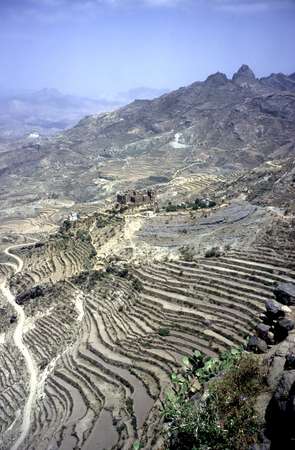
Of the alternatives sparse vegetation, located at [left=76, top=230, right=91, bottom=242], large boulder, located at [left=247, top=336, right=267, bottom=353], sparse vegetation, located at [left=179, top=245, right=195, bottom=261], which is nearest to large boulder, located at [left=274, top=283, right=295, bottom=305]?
large boulder, located at [left=247, top=336, right=267, bottom=353]

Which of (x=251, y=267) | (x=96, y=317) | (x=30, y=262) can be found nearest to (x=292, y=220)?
(x=251, y=267)

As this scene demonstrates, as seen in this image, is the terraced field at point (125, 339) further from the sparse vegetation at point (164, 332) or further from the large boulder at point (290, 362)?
the large boulder at point (290, 362)

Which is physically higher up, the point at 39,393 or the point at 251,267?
the point at 251,267

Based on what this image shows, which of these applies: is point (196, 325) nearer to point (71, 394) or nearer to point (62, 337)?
point (71, 394)

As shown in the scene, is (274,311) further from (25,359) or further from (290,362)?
(25,359)

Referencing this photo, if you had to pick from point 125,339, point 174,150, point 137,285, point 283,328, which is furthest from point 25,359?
point 174,150

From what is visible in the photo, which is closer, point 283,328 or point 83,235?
point 283,328

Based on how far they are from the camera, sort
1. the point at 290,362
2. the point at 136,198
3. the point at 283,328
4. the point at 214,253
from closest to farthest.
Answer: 1. the point at 290,362
2. the point at 283,328
3. the point at 214,253
4. the point at 136,198

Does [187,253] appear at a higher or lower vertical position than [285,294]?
lower

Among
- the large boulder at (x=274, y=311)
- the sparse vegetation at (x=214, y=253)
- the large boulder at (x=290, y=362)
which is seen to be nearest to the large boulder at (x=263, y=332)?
the large boulder at (x=274, y=311)
